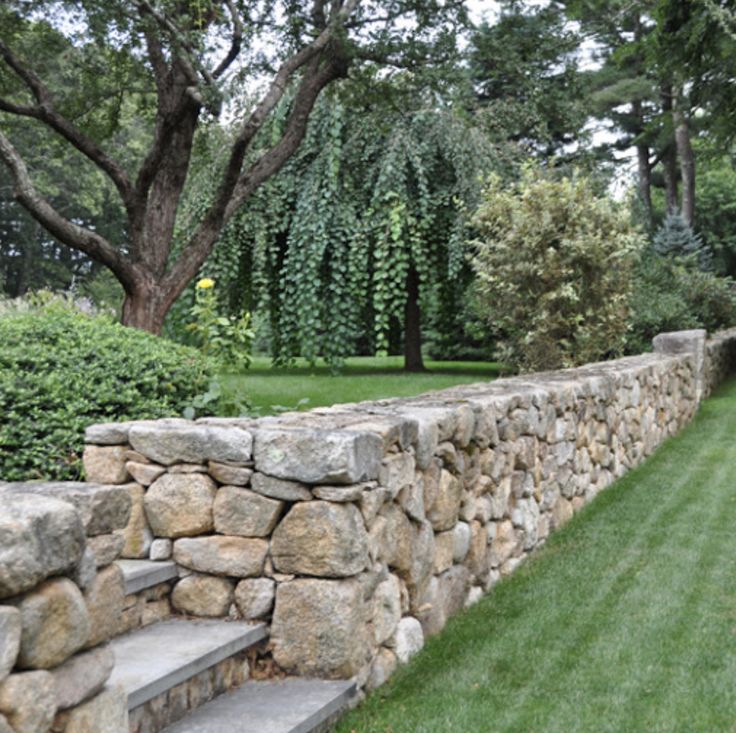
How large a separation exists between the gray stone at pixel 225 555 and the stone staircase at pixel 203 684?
0.26ft

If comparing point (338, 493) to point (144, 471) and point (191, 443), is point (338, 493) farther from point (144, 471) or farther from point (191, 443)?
point (144, 471)

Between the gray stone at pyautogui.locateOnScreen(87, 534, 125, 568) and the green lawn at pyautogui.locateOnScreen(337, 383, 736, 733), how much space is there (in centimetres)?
104

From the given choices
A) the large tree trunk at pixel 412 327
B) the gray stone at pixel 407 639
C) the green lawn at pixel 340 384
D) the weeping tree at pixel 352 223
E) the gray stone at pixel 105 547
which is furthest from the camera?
the large tree trunk at pixel 412 327

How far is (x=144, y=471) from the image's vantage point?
10.3 ft

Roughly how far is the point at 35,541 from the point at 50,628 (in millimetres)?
168

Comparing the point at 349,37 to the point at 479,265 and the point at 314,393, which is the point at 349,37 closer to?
Answer: the point at 479,265

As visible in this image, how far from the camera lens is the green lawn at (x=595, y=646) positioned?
116 inches

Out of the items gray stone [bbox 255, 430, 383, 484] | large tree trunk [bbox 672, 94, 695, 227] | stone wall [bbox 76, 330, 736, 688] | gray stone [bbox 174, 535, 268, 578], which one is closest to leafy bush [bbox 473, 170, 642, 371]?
stone wall [bbox 76, 330, 736, 688]

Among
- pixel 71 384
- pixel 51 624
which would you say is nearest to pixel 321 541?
pixel 51 624

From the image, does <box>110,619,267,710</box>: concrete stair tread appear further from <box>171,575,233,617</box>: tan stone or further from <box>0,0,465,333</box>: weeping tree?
<box>0,0,465,333</box>: weeping tree

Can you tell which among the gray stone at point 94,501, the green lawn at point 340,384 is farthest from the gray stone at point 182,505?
the green lawn at point 340,384

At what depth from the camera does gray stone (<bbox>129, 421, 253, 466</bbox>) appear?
2.97 meters

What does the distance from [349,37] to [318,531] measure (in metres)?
6.33

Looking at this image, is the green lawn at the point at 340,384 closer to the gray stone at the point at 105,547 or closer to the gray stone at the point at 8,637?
the gray stone at the point at 105,547
